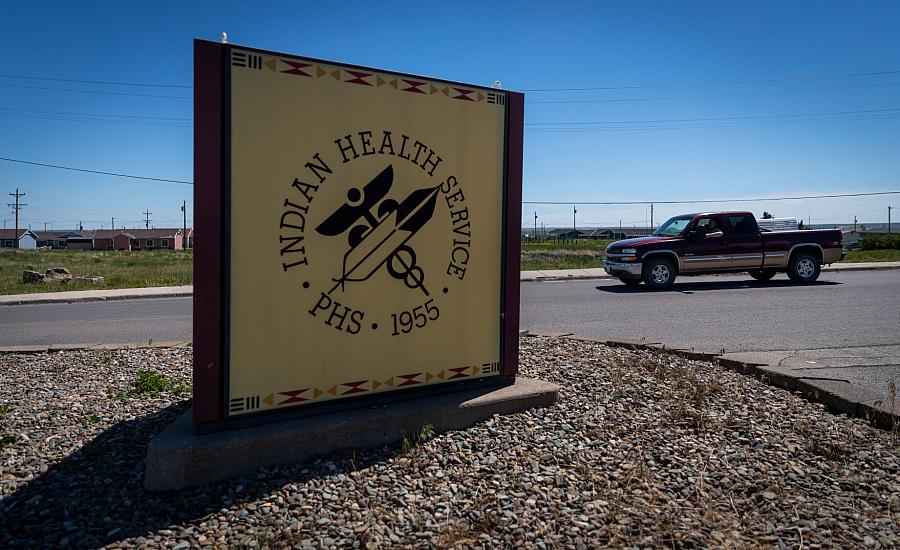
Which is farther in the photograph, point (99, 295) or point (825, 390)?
point (99, 295)

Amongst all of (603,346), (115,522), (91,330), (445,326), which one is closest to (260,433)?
(115,522)

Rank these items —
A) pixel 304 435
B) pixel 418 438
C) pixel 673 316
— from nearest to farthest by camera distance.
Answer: pixel 304 435, pixel 418 438, pixel 673 316

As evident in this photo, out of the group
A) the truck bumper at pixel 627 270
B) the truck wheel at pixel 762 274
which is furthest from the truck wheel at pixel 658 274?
the truck wheel at pixel 762 274

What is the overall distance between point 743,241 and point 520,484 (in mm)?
13615

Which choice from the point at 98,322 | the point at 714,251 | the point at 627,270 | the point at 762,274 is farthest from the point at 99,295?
the point at 762,274

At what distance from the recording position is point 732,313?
1011 cm

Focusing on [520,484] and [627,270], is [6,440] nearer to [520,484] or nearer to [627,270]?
[520,484]

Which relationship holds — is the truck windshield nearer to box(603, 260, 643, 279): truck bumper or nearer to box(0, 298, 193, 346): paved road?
box(603, 260, 643, 279): truck bumper

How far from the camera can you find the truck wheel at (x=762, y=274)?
1580 centimetres

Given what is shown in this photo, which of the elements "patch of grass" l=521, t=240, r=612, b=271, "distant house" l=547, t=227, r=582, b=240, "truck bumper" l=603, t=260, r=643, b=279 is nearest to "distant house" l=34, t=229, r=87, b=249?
"distant house" l=547, t=227, r=582, b=240

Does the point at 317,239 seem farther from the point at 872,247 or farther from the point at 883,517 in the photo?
the point at 872,247

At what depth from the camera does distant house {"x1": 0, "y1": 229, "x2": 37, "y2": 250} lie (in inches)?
4240

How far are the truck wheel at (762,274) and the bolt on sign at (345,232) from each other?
1352 cm

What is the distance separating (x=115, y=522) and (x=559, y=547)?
2209 mm
